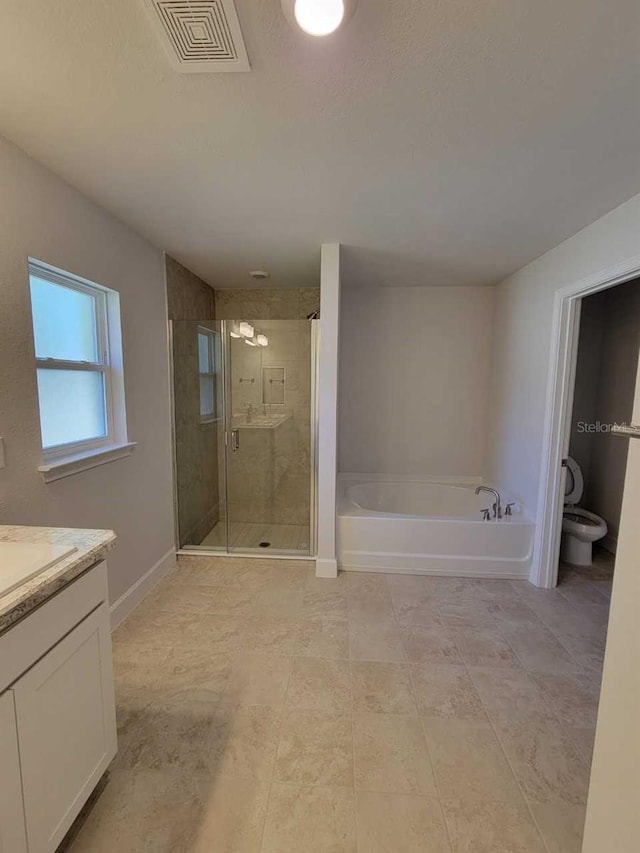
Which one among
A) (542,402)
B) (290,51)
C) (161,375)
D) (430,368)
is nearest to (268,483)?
(161,375)

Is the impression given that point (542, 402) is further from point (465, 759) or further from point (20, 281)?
point (20, 281)

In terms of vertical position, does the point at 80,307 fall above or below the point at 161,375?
above

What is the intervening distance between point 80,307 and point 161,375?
795 millimetres

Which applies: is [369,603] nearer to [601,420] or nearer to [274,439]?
[274,439]

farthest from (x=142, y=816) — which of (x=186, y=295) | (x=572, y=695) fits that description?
(x=186, y=295)

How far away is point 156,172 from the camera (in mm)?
1633

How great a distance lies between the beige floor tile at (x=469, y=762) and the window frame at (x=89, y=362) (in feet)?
6.85

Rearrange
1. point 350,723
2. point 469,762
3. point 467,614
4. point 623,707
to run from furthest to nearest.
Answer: point 467,614, point 350,723, point 469,762, point 623,707

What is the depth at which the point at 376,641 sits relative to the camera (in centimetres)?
204

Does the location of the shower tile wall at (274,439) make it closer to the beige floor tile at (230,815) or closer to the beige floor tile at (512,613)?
the beige floor tile at (512,613)

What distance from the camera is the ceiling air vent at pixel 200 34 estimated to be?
90 centimetres

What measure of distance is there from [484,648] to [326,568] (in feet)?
3.75

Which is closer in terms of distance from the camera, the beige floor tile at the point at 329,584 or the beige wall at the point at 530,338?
the beige wall at the point at 530,338

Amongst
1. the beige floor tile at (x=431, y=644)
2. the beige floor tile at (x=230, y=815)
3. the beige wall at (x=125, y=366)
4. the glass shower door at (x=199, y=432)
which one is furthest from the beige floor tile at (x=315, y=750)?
the glass shower door at (x=199, y=432)
